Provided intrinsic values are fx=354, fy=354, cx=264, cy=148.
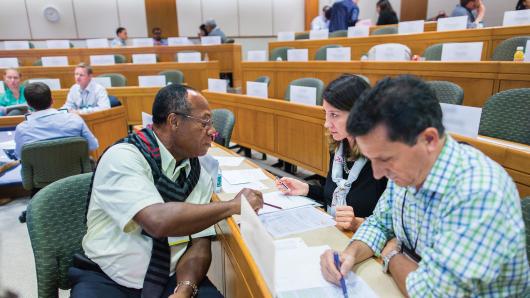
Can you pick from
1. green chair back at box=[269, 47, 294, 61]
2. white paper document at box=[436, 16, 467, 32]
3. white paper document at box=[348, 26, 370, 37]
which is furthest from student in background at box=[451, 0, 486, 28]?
green chair back at box=[269, 47, 294, 61]

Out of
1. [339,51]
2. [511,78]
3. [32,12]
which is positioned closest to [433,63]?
[511,78]

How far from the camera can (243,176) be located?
1966 millimetres

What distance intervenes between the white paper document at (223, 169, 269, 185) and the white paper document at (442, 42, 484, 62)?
2.46 metres

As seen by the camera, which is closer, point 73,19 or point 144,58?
point 144,58

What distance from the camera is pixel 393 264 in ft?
3.37

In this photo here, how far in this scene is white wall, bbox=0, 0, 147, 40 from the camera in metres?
9.05

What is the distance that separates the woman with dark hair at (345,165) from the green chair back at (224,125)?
133cm

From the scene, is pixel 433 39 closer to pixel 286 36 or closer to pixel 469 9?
pixel 469 9

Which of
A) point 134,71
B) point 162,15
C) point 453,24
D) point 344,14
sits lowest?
point 134,71

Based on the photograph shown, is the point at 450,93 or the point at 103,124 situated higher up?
the point at 450,93

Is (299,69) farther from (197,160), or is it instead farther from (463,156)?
(463,156)

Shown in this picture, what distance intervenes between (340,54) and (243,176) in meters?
2.93

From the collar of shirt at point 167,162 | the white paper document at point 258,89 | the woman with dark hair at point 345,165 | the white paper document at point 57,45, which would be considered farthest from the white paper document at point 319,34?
the collar of shirt at point 167,162

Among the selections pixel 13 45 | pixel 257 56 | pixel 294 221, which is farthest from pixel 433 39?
pixel 13 45
